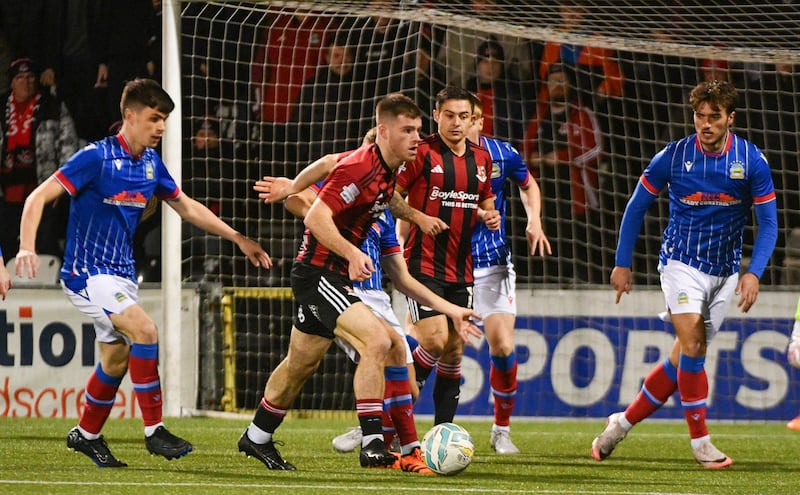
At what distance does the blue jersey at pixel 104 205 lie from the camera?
6.32 m

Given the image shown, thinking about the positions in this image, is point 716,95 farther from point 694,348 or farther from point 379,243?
point 379,243

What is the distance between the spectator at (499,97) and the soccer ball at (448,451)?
19.7 feet

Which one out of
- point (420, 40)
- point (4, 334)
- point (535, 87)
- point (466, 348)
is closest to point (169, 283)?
point (4, 334)

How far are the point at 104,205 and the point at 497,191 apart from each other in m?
2.44

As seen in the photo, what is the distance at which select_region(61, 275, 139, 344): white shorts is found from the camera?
20.8 feet

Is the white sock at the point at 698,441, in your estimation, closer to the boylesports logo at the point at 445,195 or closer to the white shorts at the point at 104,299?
the boylesports logo at the point at 445,195

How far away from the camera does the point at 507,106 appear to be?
38.2 feet

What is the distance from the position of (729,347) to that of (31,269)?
19.3 feet

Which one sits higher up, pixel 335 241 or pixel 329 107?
pixel 329 107

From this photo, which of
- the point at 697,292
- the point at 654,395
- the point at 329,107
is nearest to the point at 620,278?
the point at 697,292

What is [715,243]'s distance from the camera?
6816 mm

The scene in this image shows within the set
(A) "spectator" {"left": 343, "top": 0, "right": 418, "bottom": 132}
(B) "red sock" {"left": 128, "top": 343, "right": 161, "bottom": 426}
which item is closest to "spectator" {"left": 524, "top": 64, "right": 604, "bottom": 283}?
(A) "spectator" {"left": 343, "top": 0, "right": 418, "bottom": 132}

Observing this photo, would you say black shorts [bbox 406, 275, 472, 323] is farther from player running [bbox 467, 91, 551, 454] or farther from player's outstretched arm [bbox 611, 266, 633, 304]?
player's outstretched arm [bbox 611, 266, 633, 304]

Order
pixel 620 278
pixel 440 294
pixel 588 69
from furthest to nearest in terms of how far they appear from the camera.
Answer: pixel 588 69, pixel 440 294, pixel 620 278
